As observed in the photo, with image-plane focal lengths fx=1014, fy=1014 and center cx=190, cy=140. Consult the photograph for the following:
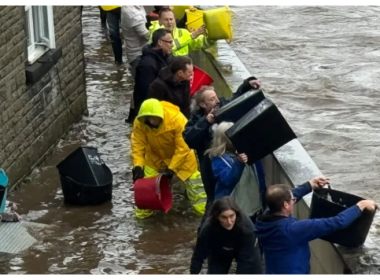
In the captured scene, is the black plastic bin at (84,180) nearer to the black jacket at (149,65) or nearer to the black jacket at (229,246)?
the black jacket at (149,65)

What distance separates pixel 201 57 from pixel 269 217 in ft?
19.9

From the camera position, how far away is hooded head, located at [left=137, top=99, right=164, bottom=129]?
878 cm

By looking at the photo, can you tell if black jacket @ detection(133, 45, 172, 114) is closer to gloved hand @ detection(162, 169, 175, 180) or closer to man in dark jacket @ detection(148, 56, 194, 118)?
man in dark jacket @ detection(148, 56, 194, 118)

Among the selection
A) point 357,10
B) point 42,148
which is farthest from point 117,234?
point 357,10

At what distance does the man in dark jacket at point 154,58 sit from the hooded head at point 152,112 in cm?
142

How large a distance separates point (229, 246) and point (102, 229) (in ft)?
7.30

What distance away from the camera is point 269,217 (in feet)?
21.7

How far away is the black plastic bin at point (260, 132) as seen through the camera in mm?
7570

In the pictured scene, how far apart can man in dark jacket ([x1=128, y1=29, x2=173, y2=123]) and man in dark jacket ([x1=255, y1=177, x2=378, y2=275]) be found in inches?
152

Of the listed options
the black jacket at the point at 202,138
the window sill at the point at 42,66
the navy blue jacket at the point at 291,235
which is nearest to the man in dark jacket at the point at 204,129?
the black jacket at the point at 202,138

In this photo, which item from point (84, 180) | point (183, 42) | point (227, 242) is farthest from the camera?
point (183, 42)

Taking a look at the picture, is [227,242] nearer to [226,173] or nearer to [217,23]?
[226,173]

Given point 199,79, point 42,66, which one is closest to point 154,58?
point 199,79

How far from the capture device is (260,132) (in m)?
7.79
